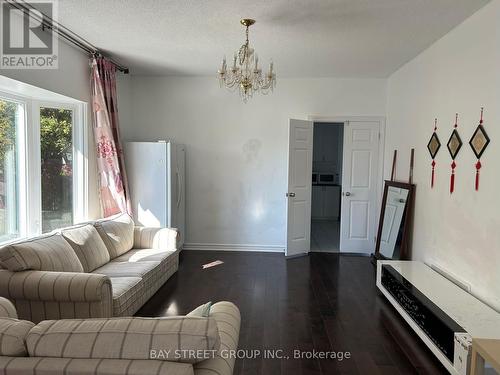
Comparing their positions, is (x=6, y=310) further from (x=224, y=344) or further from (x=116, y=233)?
(x=116, y=233)

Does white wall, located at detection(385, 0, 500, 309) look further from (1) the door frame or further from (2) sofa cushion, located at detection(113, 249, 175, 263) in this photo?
(2) sofa cushion, located at detection(113, 249, 175, 263)

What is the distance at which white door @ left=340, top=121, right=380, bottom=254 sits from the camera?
555 cm

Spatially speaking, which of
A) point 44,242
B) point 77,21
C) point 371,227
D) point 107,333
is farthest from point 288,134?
point 107,333

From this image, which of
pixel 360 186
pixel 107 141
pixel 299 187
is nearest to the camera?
pixel 107 141

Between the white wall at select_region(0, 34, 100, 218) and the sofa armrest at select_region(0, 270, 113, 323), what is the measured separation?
67.4 inches

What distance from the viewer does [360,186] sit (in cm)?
562

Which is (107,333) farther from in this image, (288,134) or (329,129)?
Answer: (329,129)

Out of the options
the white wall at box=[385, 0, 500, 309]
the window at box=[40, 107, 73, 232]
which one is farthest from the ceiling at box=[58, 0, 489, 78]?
the window at box=[40, 107, 73, 232]

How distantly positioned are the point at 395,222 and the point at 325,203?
4.05 m

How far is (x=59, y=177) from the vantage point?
161 inches

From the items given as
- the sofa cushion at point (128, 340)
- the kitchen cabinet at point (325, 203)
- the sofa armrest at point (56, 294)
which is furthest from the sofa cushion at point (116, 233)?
the kitchen cabinet at point (325, 203)

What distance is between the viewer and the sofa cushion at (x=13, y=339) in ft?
4.27

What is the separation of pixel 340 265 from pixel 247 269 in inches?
53.7

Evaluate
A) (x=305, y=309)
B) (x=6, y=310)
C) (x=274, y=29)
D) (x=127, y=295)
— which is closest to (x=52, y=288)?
(x=127, y=295)
